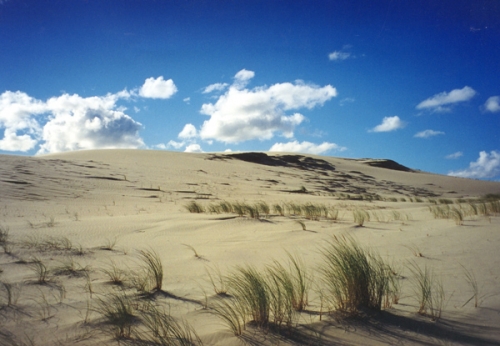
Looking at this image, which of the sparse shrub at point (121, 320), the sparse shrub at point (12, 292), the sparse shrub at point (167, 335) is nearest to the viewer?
the sparse shrub at point (167, 335)

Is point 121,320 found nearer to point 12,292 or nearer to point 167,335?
point 167,335

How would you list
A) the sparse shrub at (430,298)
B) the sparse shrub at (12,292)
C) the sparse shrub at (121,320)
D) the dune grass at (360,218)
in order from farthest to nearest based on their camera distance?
the dune grass at (360,218) → the sparse shrub at (12,292) → the sparse shrub at (430,298) → the sparse shrub at (121,320)


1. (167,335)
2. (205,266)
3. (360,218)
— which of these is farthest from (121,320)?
(360,218)

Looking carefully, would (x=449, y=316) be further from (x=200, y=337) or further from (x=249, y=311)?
(x=200, y=337)

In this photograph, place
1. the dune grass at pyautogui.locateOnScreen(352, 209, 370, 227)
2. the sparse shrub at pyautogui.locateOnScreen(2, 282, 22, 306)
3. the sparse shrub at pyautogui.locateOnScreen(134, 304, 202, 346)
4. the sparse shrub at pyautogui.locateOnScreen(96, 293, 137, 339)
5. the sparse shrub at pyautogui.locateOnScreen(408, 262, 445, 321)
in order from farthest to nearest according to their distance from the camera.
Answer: the dune grass at pyautogui.locateOnScreen(352, 209, 370, 227), the sparse shrub at pyautogui.locateOnScreen(2, 282, 22, 306), the sparse shrub at pyautogui.locateOnScreen(408, 262, 445, 321), the sparse shrub at pyautogui.locateOnScreen(96, 293, 137, 339), the sparse shrub at pyautogui.locateOnScreen(134, 304, 202, 346)

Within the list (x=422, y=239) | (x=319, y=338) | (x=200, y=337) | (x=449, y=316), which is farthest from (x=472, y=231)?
(x=200, y=337)

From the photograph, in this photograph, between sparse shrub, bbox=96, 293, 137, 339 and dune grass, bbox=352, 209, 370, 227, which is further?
dune grass, bbox=352, 209, 370, 227

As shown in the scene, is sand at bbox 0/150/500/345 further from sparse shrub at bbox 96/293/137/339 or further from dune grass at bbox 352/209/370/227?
dune grass at bbox 352/209/370/227

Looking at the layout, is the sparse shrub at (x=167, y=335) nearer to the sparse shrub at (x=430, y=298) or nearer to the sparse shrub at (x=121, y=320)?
the sparse shrub at (x=121, y=320)

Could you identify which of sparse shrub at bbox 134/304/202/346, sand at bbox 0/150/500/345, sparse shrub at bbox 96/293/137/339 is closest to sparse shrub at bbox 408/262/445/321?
sand at bbox 0/150/500/345

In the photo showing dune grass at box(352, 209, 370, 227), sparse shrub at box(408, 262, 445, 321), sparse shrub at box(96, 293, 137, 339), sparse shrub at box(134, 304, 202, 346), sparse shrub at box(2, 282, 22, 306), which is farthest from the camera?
dune grass at box(352, 209, 370, 227)

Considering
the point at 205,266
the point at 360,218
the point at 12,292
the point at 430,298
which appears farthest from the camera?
the point at 360,218

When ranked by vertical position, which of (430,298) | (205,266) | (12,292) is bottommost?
(12,292)

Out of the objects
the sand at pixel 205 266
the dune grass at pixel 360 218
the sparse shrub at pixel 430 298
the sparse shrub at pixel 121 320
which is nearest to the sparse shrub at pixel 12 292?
the sand at pixel 205 266
